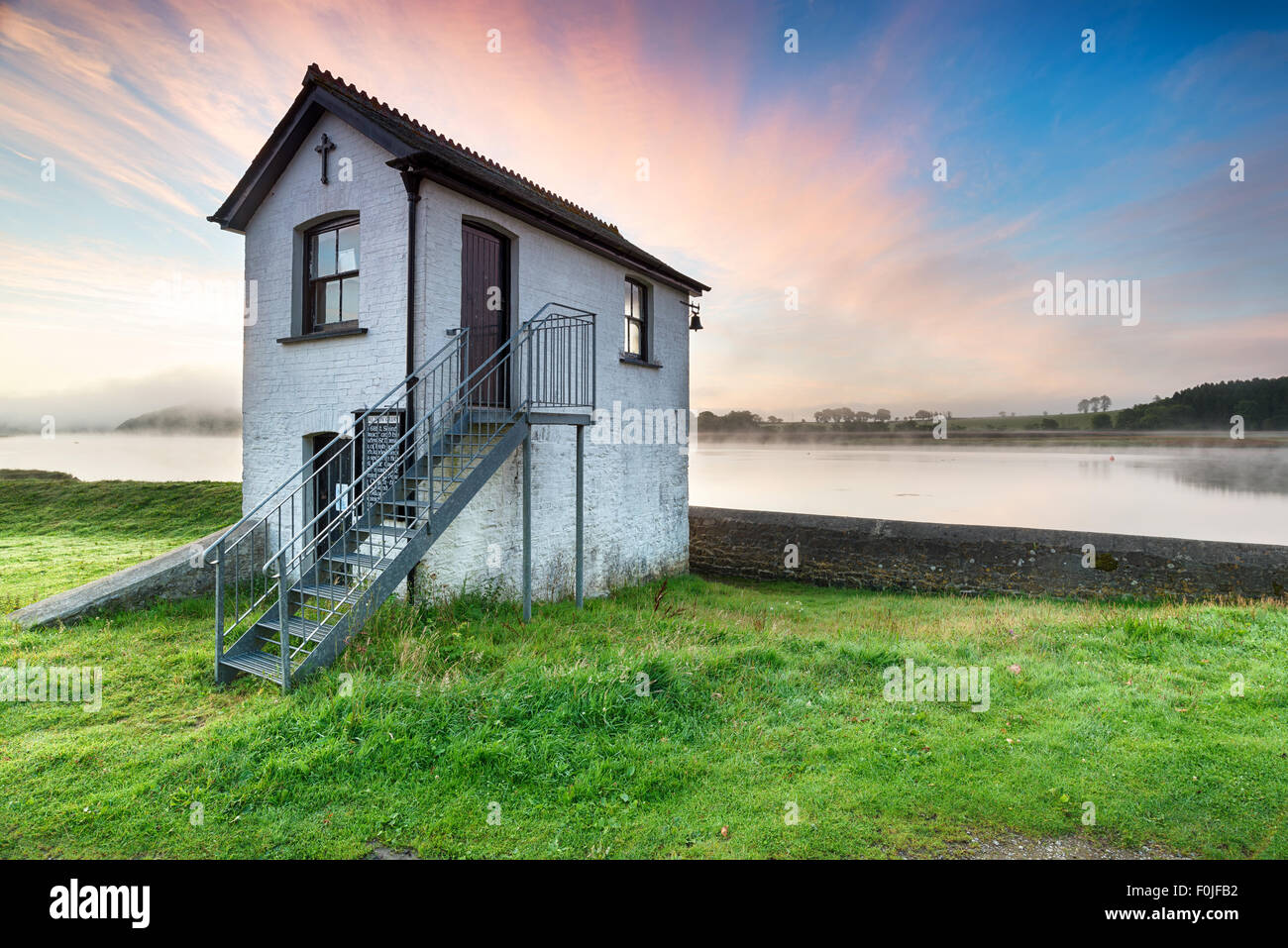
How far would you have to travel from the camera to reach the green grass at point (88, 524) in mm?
10234

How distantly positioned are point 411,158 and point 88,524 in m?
14.2

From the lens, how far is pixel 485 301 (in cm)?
939

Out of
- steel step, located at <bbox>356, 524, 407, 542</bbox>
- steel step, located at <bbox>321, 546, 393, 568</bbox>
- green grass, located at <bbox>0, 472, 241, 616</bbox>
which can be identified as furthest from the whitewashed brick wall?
green grass, located at <bbox>0, 472, 241, 616</bbox>

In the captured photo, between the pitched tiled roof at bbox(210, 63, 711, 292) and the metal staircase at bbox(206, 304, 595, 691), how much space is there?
1.62 meters

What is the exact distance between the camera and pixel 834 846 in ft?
12.1

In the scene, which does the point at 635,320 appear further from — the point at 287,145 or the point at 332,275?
the point at 287,145

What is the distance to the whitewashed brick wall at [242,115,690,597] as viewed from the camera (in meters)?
8.43

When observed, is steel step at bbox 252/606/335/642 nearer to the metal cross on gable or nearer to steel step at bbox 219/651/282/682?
steel step at bbox 219/651/282/682

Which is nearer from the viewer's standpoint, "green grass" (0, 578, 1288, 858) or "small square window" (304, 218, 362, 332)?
"green grass" (0, 578, 1288, 858)

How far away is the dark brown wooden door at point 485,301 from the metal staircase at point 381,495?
0.25ft

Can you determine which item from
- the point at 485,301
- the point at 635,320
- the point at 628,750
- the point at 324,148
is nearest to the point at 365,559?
the point at 628,750
